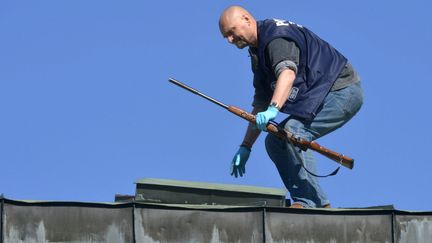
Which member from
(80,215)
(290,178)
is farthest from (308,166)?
(80,215)

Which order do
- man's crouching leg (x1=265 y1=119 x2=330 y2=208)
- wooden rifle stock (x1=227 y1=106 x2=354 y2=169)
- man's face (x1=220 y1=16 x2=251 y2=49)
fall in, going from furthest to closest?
man's face (x1=220 y1=16 x2=251 y2=49) < man's crouching leg (x1=265 y1=119 x2=330 y2=208) < wooden rifle stock (x1=227 y1=106 x2=354 y2=169)

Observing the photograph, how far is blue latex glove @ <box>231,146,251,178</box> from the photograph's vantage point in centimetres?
1633

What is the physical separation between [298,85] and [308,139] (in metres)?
0.63

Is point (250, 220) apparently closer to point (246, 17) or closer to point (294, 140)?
point (294, 140)

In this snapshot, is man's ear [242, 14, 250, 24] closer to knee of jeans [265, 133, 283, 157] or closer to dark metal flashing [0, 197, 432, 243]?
knee of jeans [265, 133, 283, 157]

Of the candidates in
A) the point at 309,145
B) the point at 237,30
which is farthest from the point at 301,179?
the point at 237,30

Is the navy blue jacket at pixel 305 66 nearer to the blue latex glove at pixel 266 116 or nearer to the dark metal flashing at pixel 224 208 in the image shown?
the blue latex glove at pixel 266 116

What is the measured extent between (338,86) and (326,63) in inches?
12.4

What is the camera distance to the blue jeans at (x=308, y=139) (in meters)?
15.3

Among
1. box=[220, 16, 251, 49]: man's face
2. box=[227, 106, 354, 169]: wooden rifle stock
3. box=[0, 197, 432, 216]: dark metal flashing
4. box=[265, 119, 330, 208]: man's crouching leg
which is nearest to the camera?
box=[0, 197, 432, 216]: dark metal flashing

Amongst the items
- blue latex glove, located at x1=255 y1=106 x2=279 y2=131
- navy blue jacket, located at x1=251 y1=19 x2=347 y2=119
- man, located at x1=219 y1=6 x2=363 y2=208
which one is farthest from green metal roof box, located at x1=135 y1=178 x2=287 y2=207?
navy blue jacket, located at x1=251 y1=19 x2=347 y2=119

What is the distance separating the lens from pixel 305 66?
1544cm

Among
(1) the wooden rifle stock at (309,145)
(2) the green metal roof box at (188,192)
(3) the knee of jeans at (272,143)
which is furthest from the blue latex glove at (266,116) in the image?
(2) the green metal roof box at (188,192)

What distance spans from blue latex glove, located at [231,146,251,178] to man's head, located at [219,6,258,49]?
1500mm
